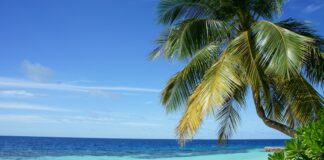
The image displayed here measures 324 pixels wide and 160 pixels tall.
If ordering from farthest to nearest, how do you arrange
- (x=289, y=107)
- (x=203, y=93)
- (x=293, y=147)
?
(x=289, y=107), (x=203, y=93), (x=293, y=147)

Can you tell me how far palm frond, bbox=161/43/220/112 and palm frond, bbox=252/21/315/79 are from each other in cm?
103

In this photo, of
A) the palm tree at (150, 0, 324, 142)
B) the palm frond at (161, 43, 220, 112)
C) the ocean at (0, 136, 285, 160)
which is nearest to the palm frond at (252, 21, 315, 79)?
the palm tree at (150, 0, 324, 142)

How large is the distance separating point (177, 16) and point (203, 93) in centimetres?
272

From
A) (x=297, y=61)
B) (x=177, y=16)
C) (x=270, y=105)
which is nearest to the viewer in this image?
(x=297, y=61)

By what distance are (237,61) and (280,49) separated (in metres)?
0.87

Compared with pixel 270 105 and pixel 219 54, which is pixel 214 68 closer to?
pixel 219 54

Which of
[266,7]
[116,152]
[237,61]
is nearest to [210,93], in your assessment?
[237,61]

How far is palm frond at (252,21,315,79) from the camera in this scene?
6629 mm

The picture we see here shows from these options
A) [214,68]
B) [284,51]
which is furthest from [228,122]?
[284,51]

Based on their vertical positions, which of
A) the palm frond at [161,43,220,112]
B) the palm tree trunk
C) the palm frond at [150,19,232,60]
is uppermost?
the palm frond at [150,19,232,60]

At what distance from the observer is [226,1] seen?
8375mm

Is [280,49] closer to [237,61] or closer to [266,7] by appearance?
[237,61]

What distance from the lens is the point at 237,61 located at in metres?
7.48

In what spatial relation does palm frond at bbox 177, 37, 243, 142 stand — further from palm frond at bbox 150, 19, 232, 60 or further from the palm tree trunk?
palm frond at bbox 150, 19, 232, 60
